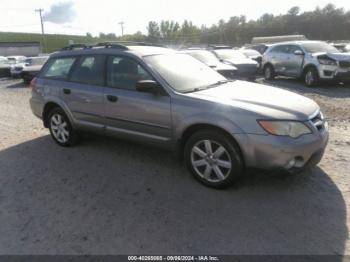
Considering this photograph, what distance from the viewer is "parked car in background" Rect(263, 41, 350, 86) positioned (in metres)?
11.4

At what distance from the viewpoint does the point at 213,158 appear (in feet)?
13.3

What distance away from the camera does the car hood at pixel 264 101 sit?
3.74 meters

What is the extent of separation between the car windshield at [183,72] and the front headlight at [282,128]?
45.2 inches

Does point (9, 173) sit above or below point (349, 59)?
below

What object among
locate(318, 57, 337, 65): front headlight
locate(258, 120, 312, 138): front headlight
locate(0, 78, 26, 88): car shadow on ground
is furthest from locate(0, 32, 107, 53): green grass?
locate(258, 120, 312, 138): front headlight

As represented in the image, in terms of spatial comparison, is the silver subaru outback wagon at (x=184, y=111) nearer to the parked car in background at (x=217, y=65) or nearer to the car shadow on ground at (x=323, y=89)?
the parked car in background at (x=217, y=65)

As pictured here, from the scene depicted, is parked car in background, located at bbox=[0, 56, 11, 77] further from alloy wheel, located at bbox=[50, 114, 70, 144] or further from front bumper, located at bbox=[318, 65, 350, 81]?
front bumper, located at bbox=[318, 65, 350, 81]

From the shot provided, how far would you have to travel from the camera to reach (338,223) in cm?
332

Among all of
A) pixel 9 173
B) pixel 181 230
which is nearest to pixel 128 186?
pixel 181 230

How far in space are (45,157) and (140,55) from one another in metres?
2.26

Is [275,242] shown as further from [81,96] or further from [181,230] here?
[81,96]

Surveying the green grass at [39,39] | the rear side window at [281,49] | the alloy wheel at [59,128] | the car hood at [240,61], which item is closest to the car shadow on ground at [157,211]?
the alloy wheel at [59,128]

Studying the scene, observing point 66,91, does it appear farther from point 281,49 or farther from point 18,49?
point 18,49

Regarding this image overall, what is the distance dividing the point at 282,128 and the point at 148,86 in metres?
1.66
